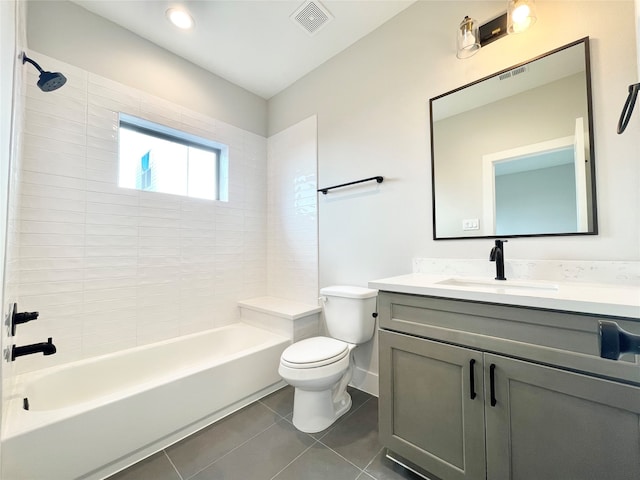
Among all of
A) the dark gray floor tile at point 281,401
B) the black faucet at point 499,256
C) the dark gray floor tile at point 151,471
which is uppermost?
the black faucet at point 499,256

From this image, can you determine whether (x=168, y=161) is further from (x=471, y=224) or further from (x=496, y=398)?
(x=496, y=398)

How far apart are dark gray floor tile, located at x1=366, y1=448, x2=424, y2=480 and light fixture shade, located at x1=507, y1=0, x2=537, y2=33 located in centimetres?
221

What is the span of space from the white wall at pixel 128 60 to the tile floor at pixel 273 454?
241 cm

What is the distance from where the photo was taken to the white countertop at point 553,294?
0.77m

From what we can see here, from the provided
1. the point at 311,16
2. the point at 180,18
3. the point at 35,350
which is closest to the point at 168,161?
the point at 180,18

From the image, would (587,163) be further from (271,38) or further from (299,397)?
(271,38)

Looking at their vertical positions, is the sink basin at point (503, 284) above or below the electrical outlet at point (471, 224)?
below

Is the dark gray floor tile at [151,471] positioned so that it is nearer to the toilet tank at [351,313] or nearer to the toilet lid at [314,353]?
the toilet lid at [314,353]

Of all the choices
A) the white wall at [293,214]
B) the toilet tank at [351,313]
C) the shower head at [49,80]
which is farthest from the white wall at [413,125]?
the shower head at [49,80]

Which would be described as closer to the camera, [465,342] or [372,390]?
[465,342]

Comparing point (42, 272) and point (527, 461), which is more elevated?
point (42, 272)

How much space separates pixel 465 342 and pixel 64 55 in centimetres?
275

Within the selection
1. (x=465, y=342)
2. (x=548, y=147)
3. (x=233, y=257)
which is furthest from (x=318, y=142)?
(x=465, y=342)

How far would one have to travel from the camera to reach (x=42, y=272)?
1524 mm
